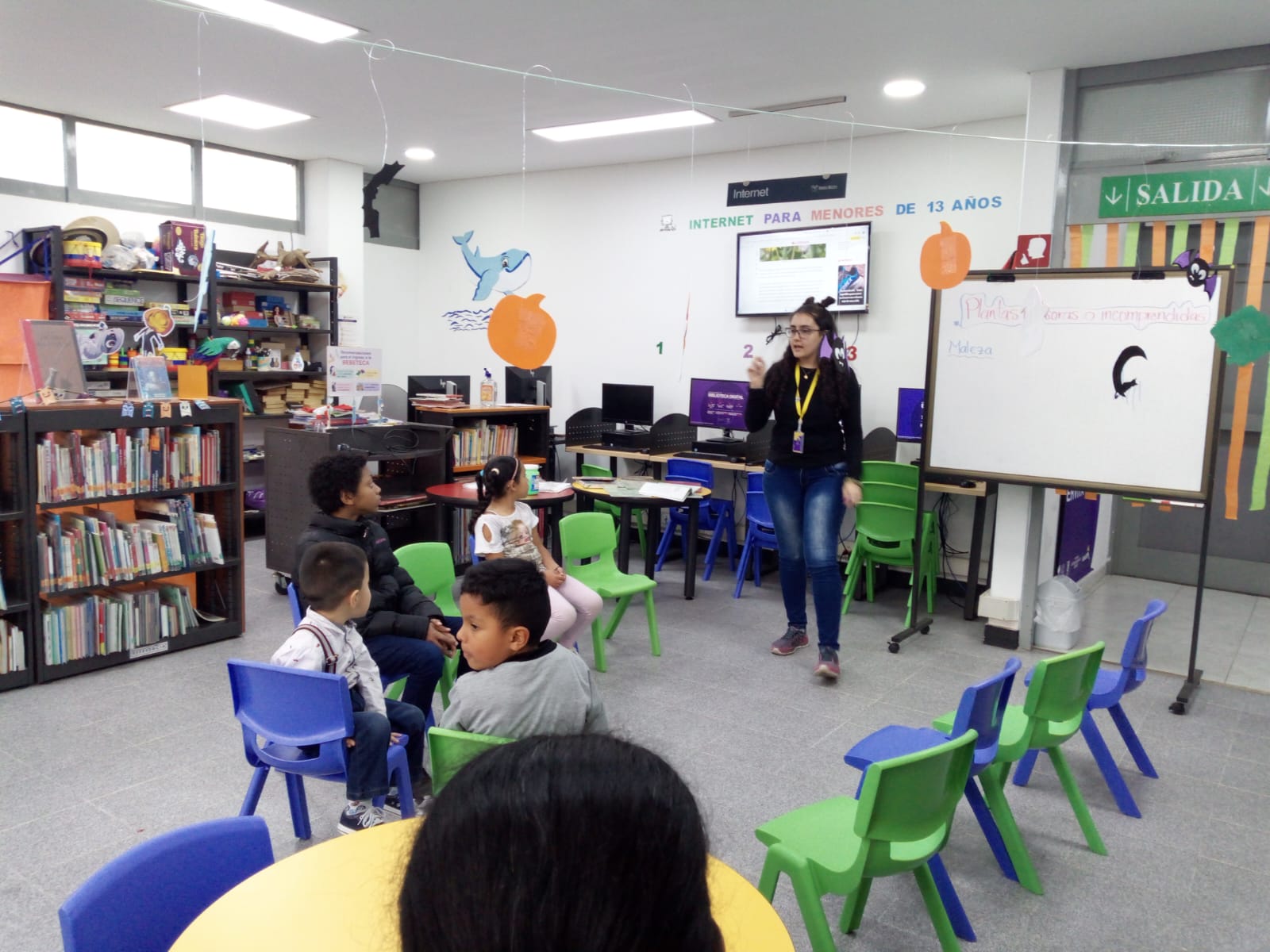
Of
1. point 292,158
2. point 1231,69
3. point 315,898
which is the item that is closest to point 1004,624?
point 1231,69

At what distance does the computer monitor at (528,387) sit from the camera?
7383 mm

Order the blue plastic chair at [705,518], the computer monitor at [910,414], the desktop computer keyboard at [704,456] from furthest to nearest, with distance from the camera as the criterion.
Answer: the desktop computer keyboard at [704,456] < the blue plastic chair at [705,518] < the computer monitor at [910,414]

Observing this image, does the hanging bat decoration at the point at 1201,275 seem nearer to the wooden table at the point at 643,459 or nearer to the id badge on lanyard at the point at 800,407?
the id badge on lanyard at the point at 800,407

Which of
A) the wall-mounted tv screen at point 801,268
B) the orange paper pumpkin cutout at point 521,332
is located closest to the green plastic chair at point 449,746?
the orange paper pumpkin cutout at point 521,332

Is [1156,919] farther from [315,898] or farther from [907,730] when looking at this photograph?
[315,898]

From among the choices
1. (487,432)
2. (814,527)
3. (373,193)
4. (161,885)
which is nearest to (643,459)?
(487,432)

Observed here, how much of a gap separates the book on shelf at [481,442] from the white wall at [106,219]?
2479mm

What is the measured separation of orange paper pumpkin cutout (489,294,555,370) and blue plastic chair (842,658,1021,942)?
1.92m

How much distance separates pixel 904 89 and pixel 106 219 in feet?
17.8

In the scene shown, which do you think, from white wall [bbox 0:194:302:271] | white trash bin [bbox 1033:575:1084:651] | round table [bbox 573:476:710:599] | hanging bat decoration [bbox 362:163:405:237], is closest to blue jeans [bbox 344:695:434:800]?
hanging bat decoration [bbox 362:163:405:237]

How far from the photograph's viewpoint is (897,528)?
209 inches

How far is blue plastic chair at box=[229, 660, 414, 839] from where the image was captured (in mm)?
2373

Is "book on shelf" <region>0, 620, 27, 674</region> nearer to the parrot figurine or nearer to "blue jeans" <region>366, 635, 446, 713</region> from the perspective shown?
"blue jeans" <region>366, 635, 446, 713</region>

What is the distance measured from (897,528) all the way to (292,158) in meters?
5.81
